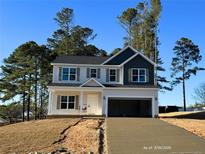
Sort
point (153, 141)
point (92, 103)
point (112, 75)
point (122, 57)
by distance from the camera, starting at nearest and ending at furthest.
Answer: point (153, 141) → point (92, 103) → point (112, 75) → point (122, 57)

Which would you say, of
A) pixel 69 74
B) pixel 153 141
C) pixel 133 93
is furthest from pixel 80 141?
pixel 69 74

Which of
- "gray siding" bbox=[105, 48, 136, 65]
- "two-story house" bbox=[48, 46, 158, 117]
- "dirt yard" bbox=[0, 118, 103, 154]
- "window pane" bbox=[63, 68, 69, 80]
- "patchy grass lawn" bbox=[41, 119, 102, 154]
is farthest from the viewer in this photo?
"gray siding" bbox=[105, 48, 136, 65]

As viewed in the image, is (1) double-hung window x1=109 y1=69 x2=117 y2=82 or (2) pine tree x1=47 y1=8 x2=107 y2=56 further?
(2) pine tree x1=47 y1=8 x2=107 y2=56

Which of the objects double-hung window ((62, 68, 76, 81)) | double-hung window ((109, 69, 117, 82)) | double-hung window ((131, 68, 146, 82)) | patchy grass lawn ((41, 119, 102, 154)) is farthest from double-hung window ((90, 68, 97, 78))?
patchy grass lawn ((41, 119, 102, 154))

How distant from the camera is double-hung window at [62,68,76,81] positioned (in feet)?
101

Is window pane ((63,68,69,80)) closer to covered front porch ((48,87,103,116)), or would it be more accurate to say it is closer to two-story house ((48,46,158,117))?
two-story house ((48,46,158,117))

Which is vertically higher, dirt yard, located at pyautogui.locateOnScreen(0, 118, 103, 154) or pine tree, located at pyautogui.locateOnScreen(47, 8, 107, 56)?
pine tree, located at pyautogui.locateOnScreen(47, 8, 107, 56)

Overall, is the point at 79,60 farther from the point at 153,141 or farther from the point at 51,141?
the point at 153,141

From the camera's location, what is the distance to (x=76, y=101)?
30.4 meters

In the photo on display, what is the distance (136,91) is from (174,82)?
21.1 metres

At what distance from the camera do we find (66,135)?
16.6 metres

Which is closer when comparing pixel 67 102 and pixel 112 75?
pixel 67 102

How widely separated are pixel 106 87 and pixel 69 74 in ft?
14.0

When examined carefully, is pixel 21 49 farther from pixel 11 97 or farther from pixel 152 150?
pixel 152 150
